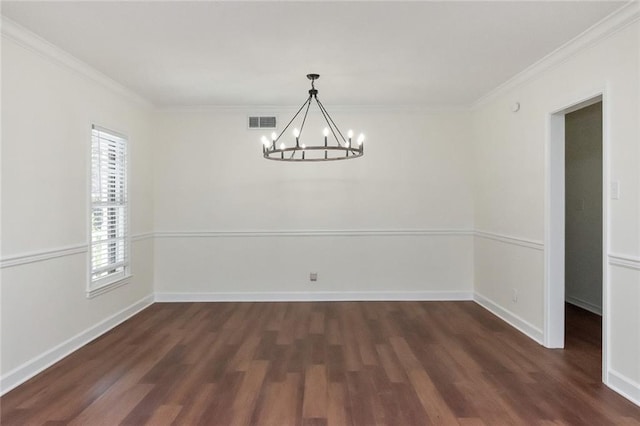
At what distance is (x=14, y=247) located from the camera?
8.99 feet

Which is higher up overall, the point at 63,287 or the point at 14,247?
the point at 14,247

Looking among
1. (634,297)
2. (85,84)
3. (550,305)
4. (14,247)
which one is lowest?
(550,305)

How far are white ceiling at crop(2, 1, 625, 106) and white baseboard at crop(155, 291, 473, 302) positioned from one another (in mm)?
2640

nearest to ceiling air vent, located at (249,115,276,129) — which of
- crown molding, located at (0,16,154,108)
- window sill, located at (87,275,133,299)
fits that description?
crown molding, located at (0,16,154,108)

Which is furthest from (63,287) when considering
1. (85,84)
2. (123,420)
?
(85,84)

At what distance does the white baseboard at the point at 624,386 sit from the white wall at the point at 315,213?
250cm

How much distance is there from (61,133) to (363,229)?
11.6 ft

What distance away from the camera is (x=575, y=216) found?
16.1 ft

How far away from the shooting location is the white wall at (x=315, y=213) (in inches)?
203

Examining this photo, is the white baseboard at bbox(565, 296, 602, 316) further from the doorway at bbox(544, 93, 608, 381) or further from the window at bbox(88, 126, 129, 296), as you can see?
the window at bbox(88, 126, 129, 296)

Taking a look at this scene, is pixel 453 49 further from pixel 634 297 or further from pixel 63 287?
pixel 63 287

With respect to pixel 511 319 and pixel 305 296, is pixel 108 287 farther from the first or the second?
pixel 511 319

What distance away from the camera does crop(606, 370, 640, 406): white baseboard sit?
97.8 inches

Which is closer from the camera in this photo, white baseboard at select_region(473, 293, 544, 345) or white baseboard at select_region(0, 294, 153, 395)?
white baseboard at select_region(0, 294, 153, 395)
